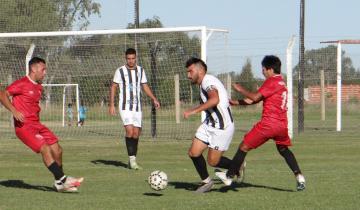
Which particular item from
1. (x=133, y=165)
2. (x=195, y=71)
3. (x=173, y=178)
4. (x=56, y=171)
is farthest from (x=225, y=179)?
(x=133, y=165)

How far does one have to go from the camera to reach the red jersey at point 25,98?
11.4 metres

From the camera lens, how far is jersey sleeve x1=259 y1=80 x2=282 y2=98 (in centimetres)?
1112

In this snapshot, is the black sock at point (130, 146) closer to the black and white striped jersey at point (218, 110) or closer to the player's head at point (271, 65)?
the black and white striped jersey at point (218, 110)

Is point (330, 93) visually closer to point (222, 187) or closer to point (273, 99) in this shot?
point (222, 187)

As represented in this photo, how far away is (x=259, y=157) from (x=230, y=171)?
6533mm

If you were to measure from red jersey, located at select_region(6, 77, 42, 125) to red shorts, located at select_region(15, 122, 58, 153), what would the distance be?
0.37 ft

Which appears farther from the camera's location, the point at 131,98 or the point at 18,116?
the point at 131,98

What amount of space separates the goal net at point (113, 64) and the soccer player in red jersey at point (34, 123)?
10.8 m

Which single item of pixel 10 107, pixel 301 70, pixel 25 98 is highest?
pixel 301 70

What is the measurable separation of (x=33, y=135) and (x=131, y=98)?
4.36 m

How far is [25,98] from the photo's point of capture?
1146cm

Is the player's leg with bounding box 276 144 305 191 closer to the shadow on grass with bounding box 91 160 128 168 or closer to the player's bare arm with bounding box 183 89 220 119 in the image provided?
the player's bare arm with bounding box 183 89 220 119

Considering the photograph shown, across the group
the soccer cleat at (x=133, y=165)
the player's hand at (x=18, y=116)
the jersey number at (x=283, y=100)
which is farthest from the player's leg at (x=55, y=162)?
the soccer cleat at (x=133, y=165)

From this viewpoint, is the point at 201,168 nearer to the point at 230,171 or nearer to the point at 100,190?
the point at 230,171
